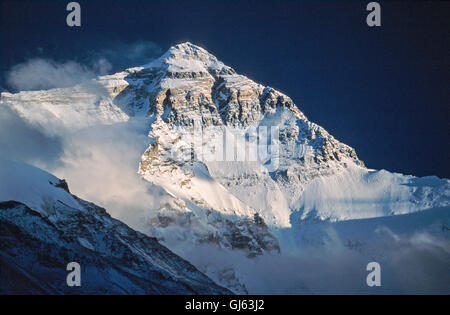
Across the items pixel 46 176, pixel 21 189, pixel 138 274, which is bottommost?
pixel 138 274

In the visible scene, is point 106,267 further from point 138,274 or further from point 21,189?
point 21,189

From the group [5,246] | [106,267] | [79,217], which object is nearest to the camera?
[5,246]
